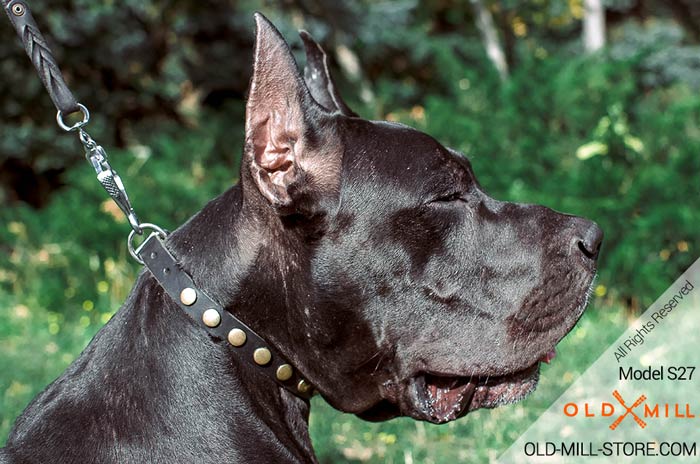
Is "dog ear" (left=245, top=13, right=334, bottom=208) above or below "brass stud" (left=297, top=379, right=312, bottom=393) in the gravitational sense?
above

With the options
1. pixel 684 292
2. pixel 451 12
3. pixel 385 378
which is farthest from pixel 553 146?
pixel 451 12

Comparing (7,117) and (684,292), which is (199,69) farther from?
(684,292)

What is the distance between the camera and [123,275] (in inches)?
330

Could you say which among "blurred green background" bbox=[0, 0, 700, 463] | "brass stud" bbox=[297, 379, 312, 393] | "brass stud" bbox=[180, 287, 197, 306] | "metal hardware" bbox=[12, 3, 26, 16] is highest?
"metal hardware" bbox=[12, 3, 26, 16]

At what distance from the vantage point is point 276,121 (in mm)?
2910

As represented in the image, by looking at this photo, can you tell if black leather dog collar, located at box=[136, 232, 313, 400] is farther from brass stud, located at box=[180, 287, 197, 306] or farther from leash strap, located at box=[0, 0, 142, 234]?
leash strap, located at box=[0, 0, 142, 234]

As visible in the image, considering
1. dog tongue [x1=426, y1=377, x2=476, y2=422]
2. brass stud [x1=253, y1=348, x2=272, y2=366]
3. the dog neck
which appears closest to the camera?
the dog neck

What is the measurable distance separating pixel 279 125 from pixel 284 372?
776 millimetres

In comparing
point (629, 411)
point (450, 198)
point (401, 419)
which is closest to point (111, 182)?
point (450, 198)

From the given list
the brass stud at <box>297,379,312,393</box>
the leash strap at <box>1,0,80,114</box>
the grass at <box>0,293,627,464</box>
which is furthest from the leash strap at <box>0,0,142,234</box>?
the grass at <box>0,293,627,464</box>

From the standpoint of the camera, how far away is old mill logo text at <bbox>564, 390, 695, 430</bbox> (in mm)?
5008

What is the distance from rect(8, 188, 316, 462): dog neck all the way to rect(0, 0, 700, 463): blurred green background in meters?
2.02

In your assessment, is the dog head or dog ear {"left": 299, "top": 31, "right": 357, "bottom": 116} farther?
dog ear {"left": 299, "top": 31, "right": 357, "bottom": 116}

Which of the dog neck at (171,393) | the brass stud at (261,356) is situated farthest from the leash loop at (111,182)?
the brass stud at (261,356)
